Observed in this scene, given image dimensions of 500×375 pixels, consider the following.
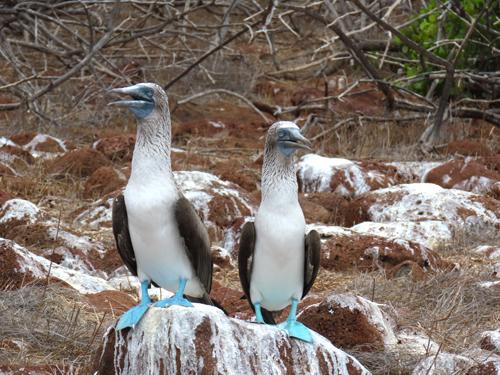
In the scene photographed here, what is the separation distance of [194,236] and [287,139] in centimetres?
58

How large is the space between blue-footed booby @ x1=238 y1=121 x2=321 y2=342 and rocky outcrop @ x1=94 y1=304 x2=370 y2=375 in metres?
0.16

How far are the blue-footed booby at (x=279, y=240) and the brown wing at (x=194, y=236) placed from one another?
0.17m

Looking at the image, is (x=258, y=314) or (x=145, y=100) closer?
(x=145, y=100)

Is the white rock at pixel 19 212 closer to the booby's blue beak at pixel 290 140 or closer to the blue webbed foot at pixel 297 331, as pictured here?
the booby's blue beak at pixel 290 140

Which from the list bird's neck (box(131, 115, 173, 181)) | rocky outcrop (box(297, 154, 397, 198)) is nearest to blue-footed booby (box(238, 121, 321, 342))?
bird's neck (box(131, 115, 173, 181))

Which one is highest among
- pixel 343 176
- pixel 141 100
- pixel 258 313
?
pixel 141 100

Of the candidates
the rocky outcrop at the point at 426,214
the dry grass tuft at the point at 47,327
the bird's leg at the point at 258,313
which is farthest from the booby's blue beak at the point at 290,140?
the rocky outcrop at the point at 426,214

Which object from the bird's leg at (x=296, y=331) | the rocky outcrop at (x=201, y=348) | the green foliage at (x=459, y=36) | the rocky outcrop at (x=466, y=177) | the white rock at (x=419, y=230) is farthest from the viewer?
the green foliage at (x=459, y=36)

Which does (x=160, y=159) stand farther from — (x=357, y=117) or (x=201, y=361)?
(x=357, y=117)

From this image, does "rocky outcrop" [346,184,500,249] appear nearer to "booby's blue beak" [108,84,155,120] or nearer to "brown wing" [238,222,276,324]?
"brown wing" [238,222,276,324]

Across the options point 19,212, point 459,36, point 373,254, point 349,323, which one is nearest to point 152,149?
point 349,323

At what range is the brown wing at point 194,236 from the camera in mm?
2557

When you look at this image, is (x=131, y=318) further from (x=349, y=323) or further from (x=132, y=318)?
(x=349, y=323)

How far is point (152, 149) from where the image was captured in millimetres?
2570
